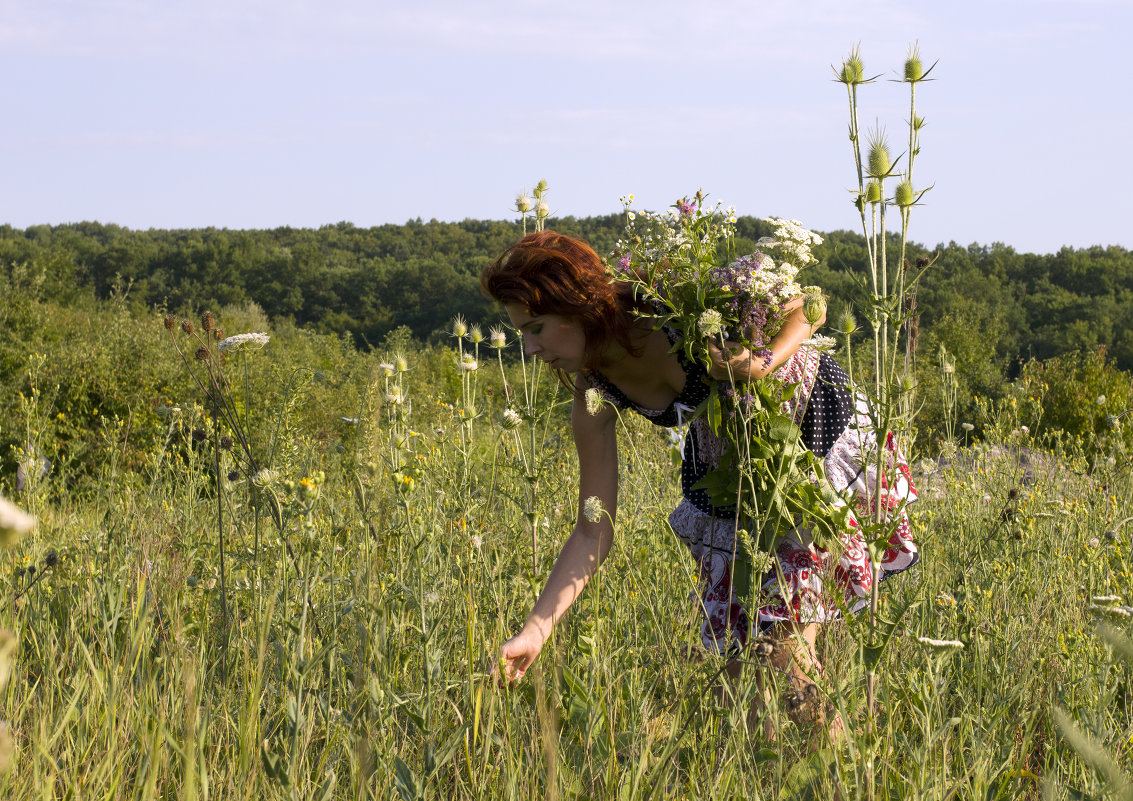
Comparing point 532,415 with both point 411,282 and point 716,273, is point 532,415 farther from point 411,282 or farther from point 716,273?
point 411,282

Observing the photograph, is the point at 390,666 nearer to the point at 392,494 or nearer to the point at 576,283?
the point at 392,494

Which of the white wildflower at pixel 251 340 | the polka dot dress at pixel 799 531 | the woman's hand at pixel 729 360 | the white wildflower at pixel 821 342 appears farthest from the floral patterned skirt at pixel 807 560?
the white wildflower at pixel 251 340

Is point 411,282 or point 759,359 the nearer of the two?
point 759,359

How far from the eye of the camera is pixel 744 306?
5.28ft

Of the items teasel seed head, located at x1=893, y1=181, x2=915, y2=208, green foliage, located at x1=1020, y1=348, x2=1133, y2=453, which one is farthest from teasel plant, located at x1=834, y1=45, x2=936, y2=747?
green foliage, located at x1=1020, y1=348, x2=1133, y2=453

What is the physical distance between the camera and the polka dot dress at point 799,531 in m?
2.07

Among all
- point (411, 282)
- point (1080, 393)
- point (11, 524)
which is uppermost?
point (411, 282)

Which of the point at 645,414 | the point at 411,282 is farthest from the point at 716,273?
the point at 411,282

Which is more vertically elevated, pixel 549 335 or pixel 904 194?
pixel 904 194

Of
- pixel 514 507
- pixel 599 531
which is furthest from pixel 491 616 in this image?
pixel 514 507

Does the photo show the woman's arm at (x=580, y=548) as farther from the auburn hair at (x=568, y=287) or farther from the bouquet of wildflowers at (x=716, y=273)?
the bouquet of wildflowers at (x=716, y=273)

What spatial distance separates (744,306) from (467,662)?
88 cm

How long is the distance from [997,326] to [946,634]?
104ft

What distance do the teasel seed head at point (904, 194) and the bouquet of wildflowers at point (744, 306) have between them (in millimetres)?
155
